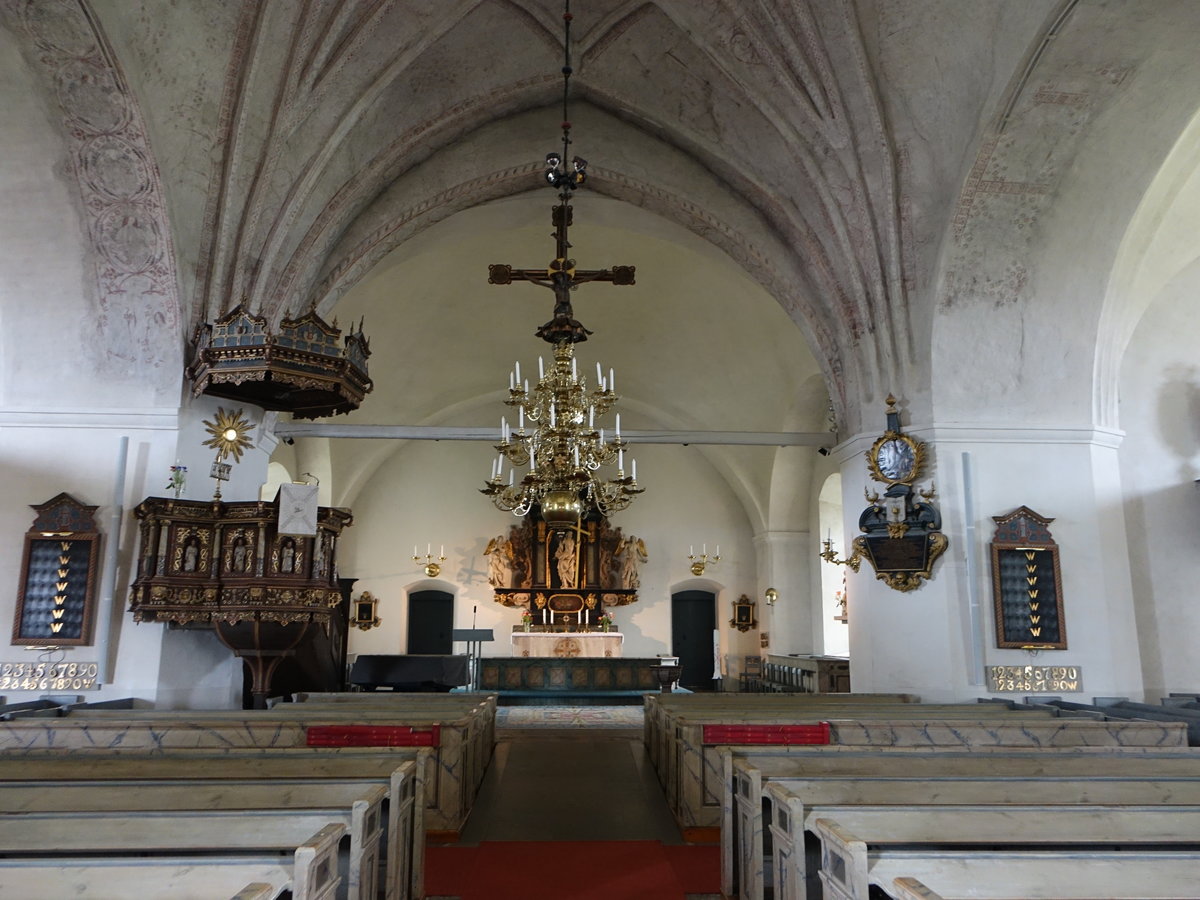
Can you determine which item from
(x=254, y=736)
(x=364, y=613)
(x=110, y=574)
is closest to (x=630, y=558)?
(x=364, y=613)

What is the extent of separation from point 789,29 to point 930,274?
2.88 metres

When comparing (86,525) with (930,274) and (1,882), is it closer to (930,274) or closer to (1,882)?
(1,882)

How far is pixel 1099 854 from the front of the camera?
2.71 metres

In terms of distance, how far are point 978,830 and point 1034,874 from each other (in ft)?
1.71

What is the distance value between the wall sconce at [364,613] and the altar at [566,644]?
11.5ft

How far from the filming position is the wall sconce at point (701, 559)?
64.5 ft

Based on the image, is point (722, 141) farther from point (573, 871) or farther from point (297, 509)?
point (573, 871)

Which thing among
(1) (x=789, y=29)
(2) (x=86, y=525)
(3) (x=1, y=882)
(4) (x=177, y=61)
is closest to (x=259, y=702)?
(2) (x=86, y=525)

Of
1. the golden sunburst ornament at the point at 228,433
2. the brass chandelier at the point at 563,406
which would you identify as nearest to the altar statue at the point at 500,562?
the brass chandelier at the point at 563,406

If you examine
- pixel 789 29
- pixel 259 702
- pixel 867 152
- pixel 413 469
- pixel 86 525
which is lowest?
pixel 259 702

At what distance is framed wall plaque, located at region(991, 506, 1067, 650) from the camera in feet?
30.7

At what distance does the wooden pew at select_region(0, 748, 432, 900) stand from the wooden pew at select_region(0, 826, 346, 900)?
1.00 meters

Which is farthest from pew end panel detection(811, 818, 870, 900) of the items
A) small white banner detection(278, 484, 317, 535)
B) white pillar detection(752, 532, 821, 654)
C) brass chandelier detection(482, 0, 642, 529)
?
white pillar detection(752, 532, 821, 654)

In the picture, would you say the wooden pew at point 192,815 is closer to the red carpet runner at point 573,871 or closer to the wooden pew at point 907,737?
the red carpet runner at point 573,871
